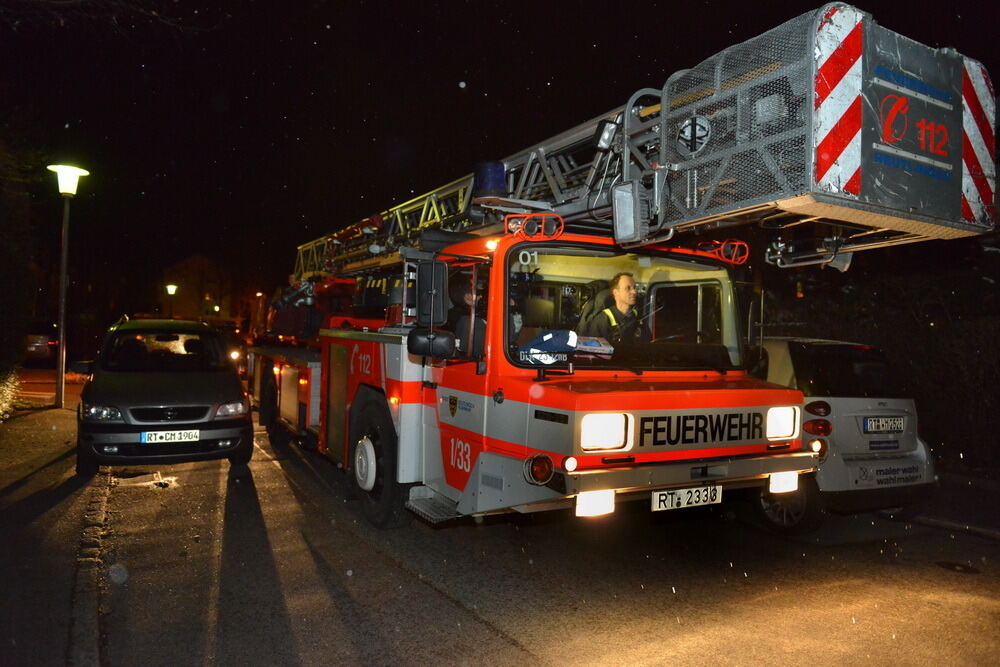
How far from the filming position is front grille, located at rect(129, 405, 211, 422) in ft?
23.8

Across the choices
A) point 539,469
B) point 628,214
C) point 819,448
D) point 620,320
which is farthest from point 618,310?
point 819,448

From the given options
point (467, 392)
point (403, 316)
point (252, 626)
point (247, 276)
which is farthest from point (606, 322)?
point (247, 276)

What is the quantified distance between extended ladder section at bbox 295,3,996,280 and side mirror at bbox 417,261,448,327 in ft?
2.89

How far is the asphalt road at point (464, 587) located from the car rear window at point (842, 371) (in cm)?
129

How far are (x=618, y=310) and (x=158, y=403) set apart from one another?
16.3 feet

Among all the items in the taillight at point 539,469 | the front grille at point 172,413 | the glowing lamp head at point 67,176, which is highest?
the glowing lamp head at point 67,176

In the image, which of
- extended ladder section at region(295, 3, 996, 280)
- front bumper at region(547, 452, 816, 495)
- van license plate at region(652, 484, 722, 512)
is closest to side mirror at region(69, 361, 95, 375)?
extended ladder section at region(295, 3, 996, 280)

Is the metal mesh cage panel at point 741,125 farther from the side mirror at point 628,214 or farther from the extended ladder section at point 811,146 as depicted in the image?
the side mirror at point 628,214

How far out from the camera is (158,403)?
732 centimetres

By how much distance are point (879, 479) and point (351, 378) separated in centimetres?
463

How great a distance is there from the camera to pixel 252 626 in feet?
13.5

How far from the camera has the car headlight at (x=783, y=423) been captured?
4902 millimetres

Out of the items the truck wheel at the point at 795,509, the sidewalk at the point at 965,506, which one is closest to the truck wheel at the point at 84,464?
the truck wheel at the point at 795,509

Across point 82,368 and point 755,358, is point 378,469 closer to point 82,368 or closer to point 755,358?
point 755,358
